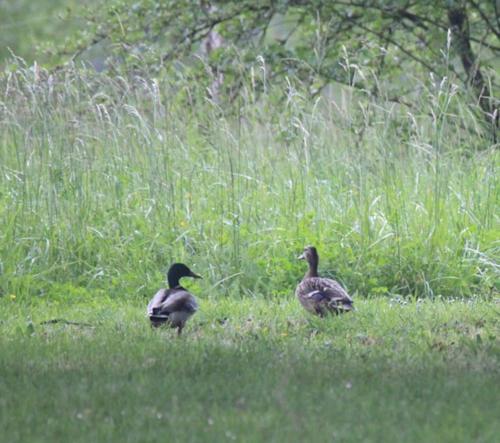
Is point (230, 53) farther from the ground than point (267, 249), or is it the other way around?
point (230, 53)

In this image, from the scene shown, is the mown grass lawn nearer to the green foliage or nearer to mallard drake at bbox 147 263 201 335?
mallard drake at bbox 147 263 201 335

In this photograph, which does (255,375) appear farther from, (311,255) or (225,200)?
(225,200)

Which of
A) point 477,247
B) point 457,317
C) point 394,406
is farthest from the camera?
point 477,247

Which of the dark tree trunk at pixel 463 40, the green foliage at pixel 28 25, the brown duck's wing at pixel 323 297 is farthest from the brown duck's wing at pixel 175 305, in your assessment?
the green foliage at pixel 28 25

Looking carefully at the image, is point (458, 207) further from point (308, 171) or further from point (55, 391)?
point (55, 391)

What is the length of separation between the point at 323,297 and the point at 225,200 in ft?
8.70

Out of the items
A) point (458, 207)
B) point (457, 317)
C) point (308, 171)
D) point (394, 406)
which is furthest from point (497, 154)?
point (394, 406)

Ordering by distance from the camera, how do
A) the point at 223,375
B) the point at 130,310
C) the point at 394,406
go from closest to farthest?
the point at 394,406, the point at 223,375, the point at 130,310

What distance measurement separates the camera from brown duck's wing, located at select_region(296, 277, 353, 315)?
801 centimetres

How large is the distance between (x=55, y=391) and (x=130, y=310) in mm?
2755

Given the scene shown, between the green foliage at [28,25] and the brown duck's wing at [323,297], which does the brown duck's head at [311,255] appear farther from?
the green foliage at [28,25]

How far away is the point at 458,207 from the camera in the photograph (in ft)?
33.8

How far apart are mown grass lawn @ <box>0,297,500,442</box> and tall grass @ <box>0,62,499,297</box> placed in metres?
0.88

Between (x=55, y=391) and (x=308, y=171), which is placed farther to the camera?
(x=308, y=171)
